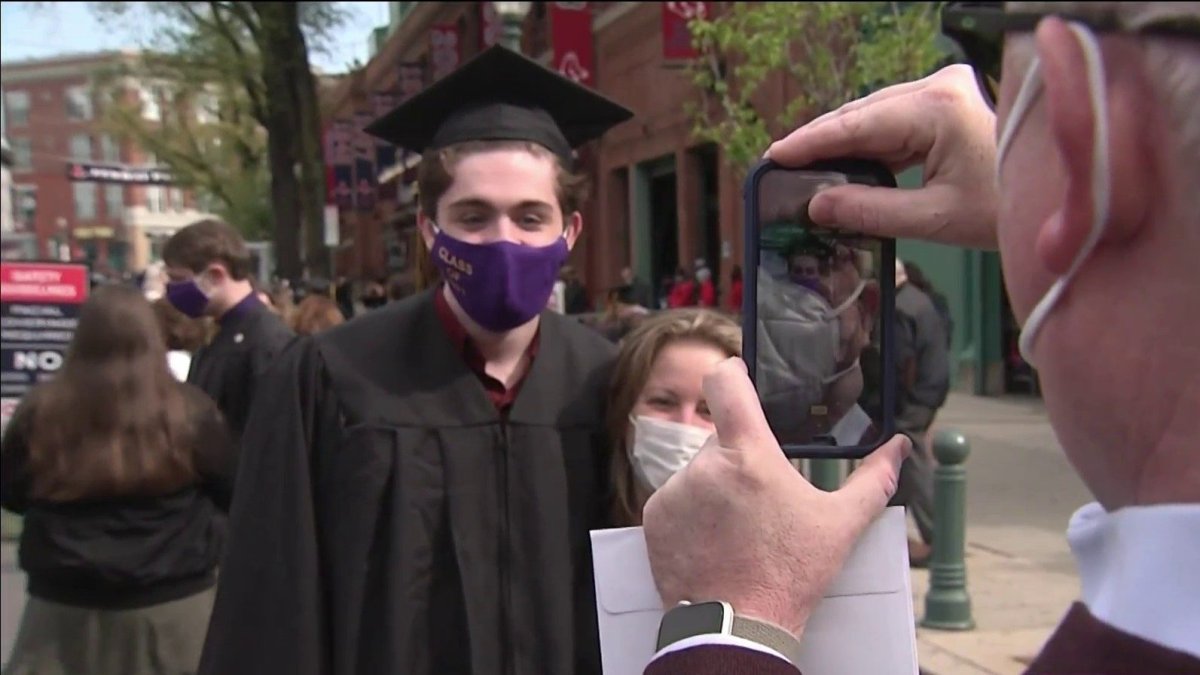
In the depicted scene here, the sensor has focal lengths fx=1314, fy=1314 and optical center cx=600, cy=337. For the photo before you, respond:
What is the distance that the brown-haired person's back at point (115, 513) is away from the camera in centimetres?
380

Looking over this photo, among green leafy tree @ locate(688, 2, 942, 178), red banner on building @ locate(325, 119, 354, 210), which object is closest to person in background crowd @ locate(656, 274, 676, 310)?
green leafy tree @ locate(688, 2, 942, 178)

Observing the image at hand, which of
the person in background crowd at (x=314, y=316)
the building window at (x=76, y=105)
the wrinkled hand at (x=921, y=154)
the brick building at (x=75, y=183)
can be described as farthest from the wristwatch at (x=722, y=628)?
the building window at (x=76, y=105)

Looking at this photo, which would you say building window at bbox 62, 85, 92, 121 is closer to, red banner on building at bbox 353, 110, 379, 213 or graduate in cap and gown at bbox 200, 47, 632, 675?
red banner on building at bbox 353, 110, 379, 213

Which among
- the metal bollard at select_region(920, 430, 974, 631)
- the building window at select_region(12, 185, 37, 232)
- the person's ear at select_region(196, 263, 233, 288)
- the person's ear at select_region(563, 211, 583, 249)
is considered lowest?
the metal bollard at select_region(920, 430, 974, 631)

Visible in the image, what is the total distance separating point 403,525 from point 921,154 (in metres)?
1.18

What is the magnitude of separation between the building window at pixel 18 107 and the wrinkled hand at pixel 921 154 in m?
87.5

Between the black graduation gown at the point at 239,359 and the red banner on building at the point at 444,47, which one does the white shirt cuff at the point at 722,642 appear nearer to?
Answer: the black graduation gown at the point at 239,359

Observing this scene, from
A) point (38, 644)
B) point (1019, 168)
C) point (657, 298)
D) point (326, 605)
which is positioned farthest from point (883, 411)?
point (657, 298)

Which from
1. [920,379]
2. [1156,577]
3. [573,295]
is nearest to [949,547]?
[920,379]

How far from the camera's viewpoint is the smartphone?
1.29 m

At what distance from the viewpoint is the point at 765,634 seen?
114 centimetres

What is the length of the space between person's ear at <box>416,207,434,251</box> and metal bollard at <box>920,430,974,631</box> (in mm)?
3957

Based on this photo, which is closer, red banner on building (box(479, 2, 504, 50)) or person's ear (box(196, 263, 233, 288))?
person's ear (box(196, 263, 233, 288))

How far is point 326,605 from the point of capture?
217 cm
